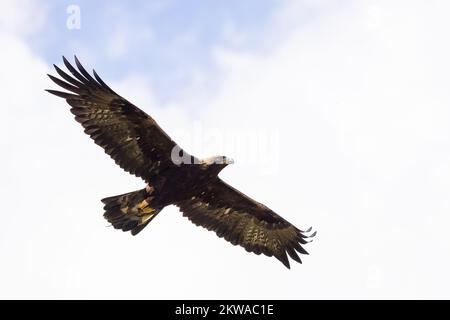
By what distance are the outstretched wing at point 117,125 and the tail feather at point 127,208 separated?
16.2 inches

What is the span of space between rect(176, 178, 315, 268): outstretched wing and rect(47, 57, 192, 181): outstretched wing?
1553mm

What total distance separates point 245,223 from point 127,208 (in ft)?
9.12

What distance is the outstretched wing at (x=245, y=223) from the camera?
1830 centimetres

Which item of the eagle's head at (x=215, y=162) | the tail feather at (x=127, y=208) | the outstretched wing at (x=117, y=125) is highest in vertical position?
the outstretched wing at (x=117, y=125)

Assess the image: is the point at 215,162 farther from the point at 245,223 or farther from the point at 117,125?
the point at 245,223

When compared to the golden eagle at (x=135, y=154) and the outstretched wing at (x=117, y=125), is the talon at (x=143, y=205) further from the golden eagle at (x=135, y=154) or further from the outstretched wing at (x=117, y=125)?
the outstretched wing at (x=117, y=125)

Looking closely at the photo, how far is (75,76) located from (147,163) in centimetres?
210

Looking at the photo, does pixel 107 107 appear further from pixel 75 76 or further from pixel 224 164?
pixel 224 164

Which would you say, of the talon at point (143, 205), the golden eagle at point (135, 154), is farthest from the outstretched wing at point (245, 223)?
the talon at point (143, 205)

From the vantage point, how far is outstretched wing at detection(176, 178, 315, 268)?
1830 centimetres

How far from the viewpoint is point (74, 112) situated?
16.7 metres

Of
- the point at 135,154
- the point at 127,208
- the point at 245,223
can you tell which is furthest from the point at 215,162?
the point at 245,223

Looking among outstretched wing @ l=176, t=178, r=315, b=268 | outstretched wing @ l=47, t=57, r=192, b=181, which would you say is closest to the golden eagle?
outstretched wing @ l=47, t=57, r=192, b=181

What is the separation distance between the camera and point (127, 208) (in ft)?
55.9
